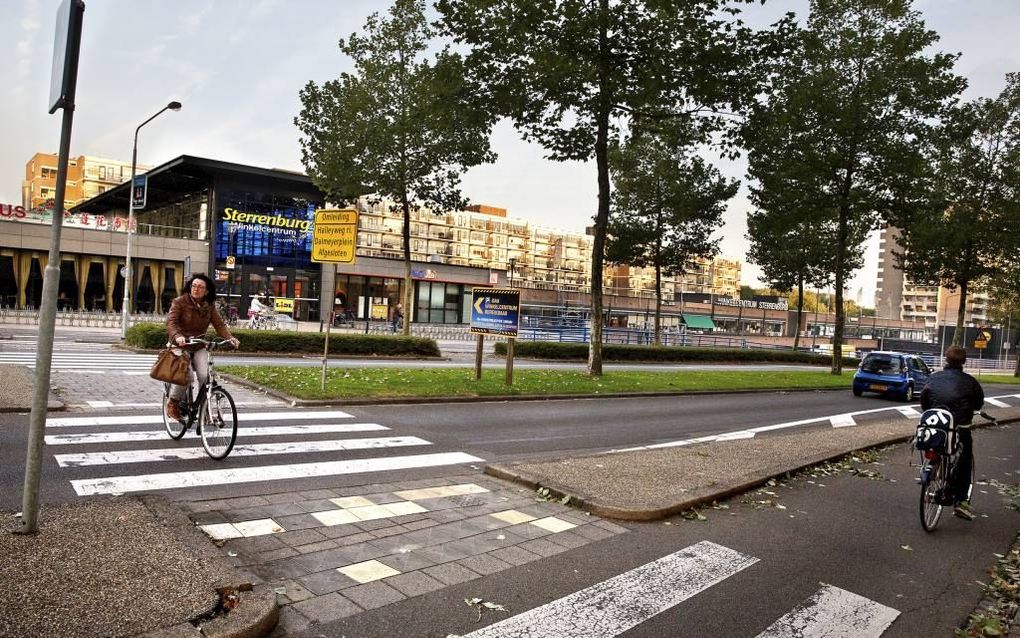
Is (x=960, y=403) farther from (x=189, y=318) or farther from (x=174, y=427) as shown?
(x=174, y=427)

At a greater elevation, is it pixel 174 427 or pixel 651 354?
pixel 174 427

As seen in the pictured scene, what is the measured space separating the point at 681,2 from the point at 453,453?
12098mm

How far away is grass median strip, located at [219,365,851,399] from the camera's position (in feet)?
41.5

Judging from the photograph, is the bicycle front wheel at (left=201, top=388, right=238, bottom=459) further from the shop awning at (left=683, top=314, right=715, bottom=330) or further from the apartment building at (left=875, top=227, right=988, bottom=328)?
the apartment building at (left=875, top=227, right=988, bottom=328)

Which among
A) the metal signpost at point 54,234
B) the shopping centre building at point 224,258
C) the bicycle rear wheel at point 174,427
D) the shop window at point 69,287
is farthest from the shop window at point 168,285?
the metal signpost at point 54,234

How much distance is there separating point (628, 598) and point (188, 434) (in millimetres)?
5991

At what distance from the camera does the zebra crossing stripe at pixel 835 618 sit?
12.7ft

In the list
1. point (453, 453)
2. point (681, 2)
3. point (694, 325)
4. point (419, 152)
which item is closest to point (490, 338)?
point (419, 152)

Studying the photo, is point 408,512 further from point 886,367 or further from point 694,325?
point 694,325

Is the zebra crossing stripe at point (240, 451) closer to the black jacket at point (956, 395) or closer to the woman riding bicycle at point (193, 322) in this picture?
the woman riding bicycle at point (193, 322)

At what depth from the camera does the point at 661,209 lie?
3569 cm

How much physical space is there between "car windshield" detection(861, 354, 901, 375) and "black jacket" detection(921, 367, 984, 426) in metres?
16.1

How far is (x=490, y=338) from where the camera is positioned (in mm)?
41031

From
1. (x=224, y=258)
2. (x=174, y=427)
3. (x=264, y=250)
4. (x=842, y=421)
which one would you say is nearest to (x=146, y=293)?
(x=224, y=258)
